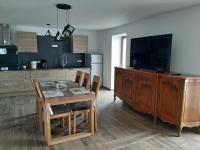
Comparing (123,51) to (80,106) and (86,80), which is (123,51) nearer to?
(86,80)

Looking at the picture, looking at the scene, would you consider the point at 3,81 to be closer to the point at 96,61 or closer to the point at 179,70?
the point at 96,61

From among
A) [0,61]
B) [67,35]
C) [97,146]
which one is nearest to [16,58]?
[0,61]

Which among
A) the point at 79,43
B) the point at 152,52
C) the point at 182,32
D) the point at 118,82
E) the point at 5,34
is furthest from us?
the point at 79,43

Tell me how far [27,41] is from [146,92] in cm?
402

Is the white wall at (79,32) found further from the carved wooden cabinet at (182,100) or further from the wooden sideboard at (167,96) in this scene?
the carved wooden cabinet at (182,100)

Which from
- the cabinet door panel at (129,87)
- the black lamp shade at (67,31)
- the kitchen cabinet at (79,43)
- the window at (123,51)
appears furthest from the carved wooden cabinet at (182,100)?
the kitchen cabinet at (79,43)

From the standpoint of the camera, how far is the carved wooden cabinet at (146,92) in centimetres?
329

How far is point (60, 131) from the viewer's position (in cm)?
297

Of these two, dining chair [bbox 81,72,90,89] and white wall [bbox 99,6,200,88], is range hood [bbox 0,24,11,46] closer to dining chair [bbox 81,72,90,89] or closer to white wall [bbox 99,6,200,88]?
dining chair [bbox 81,72,90,89]

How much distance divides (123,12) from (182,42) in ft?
4.46

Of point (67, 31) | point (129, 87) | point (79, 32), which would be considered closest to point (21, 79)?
point (79, 32)

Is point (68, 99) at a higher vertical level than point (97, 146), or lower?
higher

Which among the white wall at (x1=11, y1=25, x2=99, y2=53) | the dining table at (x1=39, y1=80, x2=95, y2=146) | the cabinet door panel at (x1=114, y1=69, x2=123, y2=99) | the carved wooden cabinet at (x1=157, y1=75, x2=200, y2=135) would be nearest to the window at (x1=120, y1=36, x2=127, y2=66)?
the white wall at (x1=11, y1=25, x2=99, y2=53)

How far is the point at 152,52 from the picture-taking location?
12.1ft
